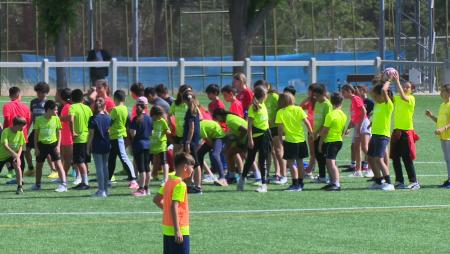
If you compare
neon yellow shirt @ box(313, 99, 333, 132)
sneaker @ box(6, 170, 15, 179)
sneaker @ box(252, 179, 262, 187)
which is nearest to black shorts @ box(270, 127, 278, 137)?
neon yellow shirt @ box(313, 99, 333, 132)

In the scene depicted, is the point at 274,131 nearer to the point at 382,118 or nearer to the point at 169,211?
the point at 382,118

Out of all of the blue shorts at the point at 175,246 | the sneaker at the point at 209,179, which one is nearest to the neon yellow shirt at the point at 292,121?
the sneaker at the point at 209,179

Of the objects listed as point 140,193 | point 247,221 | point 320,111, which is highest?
point 320,111

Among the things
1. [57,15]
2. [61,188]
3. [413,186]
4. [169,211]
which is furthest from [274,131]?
[57,15]

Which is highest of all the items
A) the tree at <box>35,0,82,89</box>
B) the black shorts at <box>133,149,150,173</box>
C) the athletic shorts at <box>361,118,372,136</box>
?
the tree at <box>35,0,82,89</box>

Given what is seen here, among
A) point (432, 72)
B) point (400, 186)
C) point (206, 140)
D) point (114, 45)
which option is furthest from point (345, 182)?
point (114, 45)

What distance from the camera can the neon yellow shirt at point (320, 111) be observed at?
1897 centimetres

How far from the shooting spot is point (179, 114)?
1873 centimetres

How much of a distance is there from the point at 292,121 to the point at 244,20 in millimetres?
37734

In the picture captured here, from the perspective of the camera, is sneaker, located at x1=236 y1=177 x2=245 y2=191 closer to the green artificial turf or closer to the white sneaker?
the green artificial turf

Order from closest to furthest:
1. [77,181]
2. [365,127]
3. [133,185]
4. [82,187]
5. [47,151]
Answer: [47,151], [82,187], [133,185], [77,181], [365,127]

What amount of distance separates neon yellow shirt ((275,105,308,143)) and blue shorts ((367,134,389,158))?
1.18 meters

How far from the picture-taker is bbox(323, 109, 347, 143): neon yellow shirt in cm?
1839

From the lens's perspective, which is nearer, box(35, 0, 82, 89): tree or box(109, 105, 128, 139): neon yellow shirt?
box(109, 105, 128, 139): neon yellow shirt
